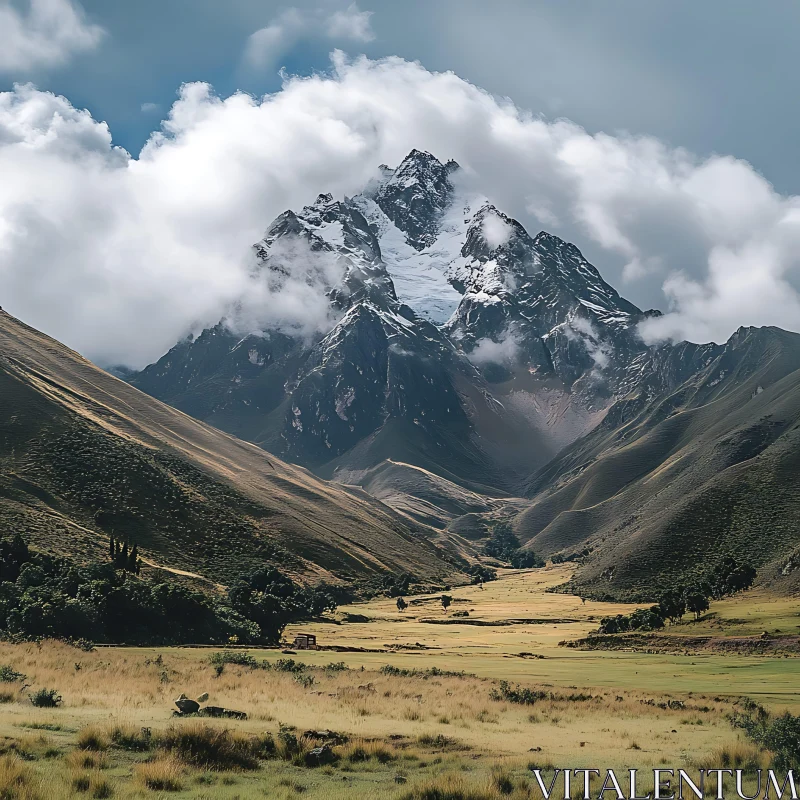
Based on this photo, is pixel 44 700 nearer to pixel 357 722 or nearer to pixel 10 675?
pixel 10 675

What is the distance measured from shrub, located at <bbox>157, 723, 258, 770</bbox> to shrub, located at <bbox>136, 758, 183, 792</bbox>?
4.29ft

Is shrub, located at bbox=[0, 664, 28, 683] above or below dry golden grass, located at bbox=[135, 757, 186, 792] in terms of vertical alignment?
below

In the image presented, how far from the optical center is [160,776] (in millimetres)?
18312

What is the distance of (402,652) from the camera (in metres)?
72.8

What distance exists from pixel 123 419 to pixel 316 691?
142 m

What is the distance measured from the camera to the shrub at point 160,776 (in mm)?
18094

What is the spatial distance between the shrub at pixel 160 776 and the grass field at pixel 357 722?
49 millimetres

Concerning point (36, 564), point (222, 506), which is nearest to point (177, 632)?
point (36, 564)

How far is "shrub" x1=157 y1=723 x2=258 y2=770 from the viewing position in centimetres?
2039

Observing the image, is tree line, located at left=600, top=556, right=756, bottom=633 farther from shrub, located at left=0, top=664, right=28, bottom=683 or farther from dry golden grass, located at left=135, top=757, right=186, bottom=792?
dry golden grass, located at left=135, top=757, right=186, bottom=792

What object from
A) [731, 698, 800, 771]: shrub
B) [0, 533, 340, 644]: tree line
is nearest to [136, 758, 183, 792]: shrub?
[731, 698, 800, 771]: shrub

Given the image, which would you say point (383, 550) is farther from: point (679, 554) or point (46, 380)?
point (46, 380)

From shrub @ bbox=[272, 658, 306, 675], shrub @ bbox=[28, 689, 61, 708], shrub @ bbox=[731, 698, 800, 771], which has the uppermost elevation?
shrub @ bbox=[731, 698, 800, 771]

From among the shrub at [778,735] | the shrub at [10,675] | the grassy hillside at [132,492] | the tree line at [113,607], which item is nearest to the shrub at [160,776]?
the shrub at [10,675]
